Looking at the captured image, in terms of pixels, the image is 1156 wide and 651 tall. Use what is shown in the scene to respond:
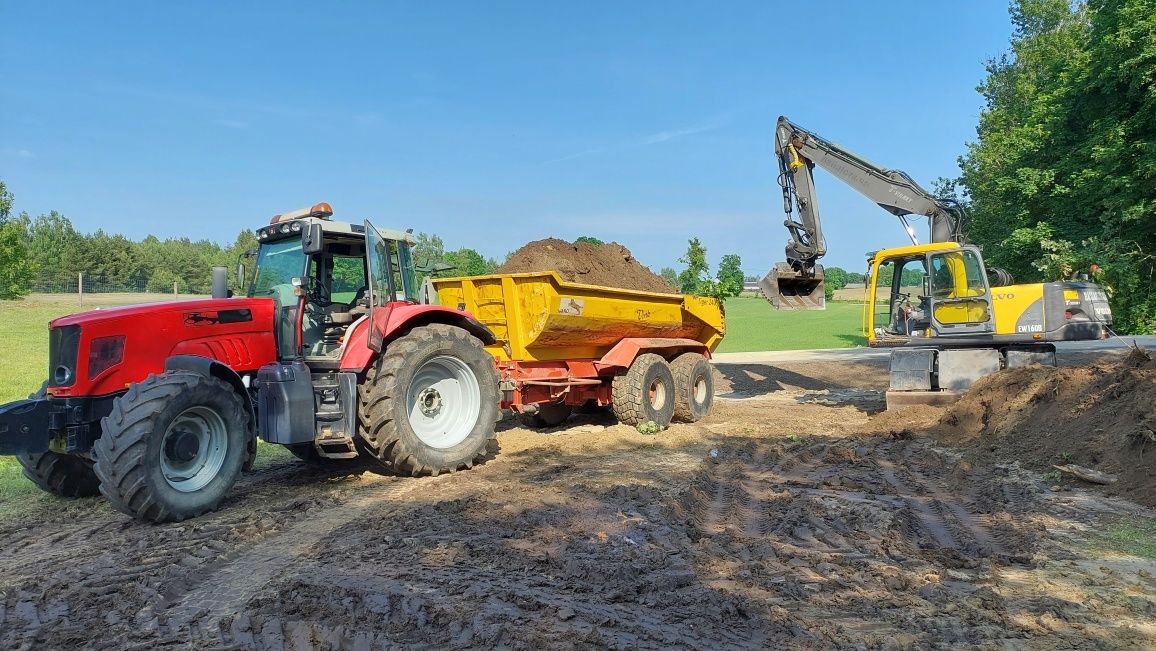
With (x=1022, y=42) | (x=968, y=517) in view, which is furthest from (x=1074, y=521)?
(x=1022, y=42)

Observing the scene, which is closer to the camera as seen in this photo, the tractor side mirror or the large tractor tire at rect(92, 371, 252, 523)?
the large tractor tire at rect(92, 371, 252, 523)

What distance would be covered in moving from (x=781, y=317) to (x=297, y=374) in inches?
1786

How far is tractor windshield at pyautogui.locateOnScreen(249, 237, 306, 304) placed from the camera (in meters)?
6.71

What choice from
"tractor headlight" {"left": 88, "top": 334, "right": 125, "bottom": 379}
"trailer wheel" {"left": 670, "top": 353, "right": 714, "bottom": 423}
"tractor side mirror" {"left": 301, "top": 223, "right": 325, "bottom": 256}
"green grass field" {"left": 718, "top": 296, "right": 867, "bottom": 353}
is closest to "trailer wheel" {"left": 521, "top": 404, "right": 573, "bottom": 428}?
"trailer wheel" {"left": 670, "top": 353, "right": 714, "bottom": 423}

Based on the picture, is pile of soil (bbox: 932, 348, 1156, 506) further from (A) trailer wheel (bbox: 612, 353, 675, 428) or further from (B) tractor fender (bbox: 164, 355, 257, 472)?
(B) tractor fender (bbox: 164, 355, 257, 472)

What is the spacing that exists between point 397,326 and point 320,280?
3.20 ft

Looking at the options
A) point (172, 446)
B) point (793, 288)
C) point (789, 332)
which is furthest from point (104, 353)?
point (789, 332)

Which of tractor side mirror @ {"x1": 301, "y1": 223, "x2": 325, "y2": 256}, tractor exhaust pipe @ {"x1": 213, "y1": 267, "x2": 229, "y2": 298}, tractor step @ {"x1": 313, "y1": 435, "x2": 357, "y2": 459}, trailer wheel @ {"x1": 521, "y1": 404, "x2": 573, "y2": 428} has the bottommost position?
trailer wheel @ {"x1": 521, "y1": 404, "x2": 573, "y2": 428}

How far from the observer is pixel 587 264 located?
10250 mm

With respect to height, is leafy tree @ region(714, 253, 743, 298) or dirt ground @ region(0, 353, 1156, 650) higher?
leafy tree @ region(714, 253, 743, 298)

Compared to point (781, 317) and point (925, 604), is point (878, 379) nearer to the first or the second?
point (925, 604)

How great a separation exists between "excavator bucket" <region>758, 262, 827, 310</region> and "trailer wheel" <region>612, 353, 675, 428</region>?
3018 millimetres

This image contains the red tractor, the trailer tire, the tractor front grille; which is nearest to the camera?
the red tractor

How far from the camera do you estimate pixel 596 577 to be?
400 centimetres
